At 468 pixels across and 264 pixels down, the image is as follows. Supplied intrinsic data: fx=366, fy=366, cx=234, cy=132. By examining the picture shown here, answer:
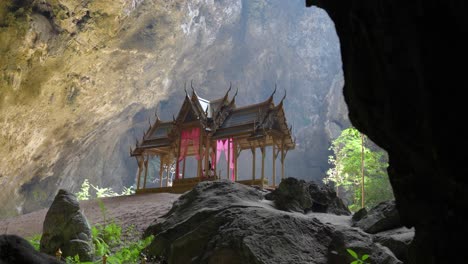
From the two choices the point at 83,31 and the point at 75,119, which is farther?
the point at 75,119

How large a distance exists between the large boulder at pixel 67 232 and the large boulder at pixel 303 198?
3.75 metres

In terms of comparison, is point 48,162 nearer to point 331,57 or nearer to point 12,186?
point 12,186

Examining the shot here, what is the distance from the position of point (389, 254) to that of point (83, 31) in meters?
15.9

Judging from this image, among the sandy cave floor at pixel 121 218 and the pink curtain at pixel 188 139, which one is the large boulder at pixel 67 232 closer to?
the sandy cave floor at pixel 121 218

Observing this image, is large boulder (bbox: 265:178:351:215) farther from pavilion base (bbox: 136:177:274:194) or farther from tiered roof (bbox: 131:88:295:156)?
tiered roof (bbox: 131:88:295:156)

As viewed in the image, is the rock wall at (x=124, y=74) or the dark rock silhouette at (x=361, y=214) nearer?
the dark rock silhouette at (x=361, y=214)

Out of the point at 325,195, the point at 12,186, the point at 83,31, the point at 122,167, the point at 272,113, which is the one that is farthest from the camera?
the point at 122,167

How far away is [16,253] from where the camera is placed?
2.19 m

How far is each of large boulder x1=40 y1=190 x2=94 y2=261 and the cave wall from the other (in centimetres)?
541

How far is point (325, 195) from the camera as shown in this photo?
9.30m

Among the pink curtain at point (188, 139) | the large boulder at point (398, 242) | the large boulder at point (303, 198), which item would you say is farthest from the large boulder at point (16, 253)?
the pink curtain at point (188, 139)

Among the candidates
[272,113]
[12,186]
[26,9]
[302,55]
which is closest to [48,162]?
[12,186]

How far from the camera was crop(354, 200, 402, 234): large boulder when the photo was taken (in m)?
6.18

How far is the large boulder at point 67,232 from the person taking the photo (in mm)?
6328
